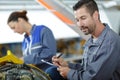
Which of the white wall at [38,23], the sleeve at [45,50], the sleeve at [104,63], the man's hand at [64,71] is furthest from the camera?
the white wall at [38,23]

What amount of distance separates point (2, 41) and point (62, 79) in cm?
198

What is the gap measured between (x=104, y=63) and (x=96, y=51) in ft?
0.30

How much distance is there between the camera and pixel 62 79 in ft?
5.92

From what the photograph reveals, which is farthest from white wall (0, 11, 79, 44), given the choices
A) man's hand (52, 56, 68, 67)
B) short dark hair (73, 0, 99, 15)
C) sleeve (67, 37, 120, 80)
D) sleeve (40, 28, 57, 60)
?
sleeve (67, 37, 120, 80)

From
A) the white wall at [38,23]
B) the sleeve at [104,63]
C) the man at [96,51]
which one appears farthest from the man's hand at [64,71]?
the white wall at [38,23]

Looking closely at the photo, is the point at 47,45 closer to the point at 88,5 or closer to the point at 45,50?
the point at 45,50

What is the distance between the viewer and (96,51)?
158cm

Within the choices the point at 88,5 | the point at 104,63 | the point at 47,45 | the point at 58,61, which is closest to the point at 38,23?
the point at 47,45

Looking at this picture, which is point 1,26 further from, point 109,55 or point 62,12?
point 109,55

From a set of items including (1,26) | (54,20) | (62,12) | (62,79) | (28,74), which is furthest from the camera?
(54,20)

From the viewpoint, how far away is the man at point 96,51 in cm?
153

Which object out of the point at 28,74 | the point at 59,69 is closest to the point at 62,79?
the point at 59,69

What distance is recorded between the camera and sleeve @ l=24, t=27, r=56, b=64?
222 centimetres

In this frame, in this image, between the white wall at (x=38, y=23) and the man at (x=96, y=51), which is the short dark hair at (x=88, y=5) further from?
the white wall at (x=38, y=23)
